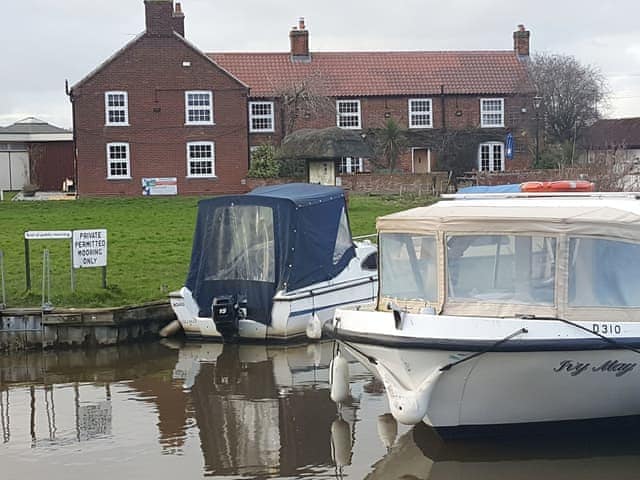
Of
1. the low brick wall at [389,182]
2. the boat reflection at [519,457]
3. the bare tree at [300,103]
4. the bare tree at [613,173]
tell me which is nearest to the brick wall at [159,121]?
the bare tree at [300,103]

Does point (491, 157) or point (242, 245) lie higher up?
point (491, 157)

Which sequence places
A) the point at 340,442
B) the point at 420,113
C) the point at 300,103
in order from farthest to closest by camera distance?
the point at 420,113 → the point at 300,103 → the point at 340,442

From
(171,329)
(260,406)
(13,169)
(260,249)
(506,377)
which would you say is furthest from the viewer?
(13,169)

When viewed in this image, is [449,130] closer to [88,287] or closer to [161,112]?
[161,112]

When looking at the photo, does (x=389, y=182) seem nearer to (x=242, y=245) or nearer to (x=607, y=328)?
(x=242, y=245)

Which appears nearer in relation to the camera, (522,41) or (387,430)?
(387,430)

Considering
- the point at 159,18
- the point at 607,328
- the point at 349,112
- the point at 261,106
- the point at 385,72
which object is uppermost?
the point at 159,18

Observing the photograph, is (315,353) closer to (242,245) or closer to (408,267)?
(242,245)

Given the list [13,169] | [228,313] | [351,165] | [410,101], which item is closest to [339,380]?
[228,313]

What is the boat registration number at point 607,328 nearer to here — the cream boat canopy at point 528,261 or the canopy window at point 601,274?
the cream boat canopy at point 528,261

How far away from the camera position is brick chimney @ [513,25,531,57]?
52.5 meters

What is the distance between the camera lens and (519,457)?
424 inches

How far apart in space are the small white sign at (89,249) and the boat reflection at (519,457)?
8.46m

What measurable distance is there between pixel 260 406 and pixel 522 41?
42.4 m
